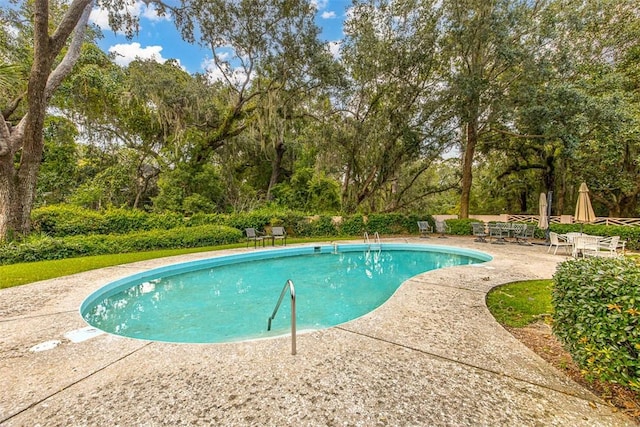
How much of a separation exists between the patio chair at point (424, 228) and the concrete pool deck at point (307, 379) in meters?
9.25

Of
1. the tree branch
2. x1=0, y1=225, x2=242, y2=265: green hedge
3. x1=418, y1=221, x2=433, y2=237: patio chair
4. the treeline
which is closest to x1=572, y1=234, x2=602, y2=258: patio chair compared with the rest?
the treeline

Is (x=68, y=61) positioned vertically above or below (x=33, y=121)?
above

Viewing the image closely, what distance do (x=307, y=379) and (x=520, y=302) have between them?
3514 millimetres

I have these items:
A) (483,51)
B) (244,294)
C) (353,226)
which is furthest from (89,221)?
(483,51)

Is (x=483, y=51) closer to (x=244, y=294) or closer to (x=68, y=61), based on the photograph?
(x=244, y=294)

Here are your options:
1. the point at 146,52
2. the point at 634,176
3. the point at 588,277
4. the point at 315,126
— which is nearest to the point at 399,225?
the point at 315,126

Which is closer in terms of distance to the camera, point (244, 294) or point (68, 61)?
point (244, 294)

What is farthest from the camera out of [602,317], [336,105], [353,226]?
[336,105]

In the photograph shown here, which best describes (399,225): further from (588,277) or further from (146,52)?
(146,52)

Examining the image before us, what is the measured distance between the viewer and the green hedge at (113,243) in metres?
6.89

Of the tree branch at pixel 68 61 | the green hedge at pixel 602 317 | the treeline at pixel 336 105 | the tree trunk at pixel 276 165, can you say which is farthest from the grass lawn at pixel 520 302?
the tree trunk at pixel 276 165

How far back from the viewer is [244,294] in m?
5.63

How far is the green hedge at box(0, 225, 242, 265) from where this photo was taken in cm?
689

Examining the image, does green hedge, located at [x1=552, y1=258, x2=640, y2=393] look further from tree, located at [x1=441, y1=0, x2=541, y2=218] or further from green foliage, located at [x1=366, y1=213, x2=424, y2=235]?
green foliage, located at [x1=366, y1=213, x2=424, y2=235]
